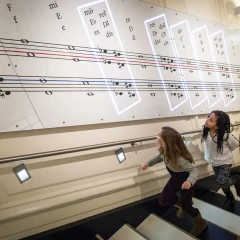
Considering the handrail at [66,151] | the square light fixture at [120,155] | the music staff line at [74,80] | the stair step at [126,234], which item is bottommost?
the stair step at [126,234]

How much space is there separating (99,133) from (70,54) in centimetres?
75

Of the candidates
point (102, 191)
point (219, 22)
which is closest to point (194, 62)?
point (219, 22)

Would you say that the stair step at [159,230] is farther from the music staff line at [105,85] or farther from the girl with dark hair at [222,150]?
the music staff line at [105,85]

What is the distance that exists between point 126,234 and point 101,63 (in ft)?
5.12

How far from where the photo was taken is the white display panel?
1561 millimetres

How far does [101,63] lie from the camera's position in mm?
1938

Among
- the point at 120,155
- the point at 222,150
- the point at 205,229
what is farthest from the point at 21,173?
the point at 222,150

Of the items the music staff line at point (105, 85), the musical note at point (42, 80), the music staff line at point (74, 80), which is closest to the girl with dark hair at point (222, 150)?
the music staff line at point (105, 85)

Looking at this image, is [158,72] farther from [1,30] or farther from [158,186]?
[1,30]

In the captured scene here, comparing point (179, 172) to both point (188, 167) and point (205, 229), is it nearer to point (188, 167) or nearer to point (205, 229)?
point (188, 167)

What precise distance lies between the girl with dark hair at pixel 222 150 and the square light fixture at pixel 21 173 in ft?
6.11

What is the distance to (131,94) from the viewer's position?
209 cm

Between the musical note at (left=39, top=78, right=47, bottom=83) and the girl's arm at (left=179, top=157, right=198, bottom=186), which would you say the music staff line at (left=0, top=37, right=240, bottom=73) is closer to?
the musical note at (left=39, top=78, right=47, bottom=83)

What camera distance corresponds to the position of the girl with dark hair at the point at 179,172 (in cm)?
177
